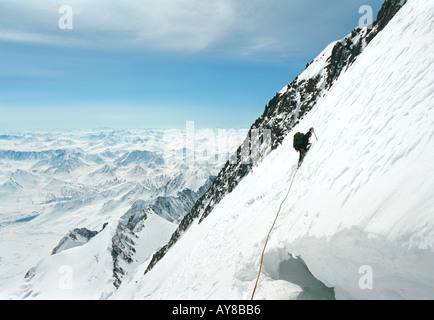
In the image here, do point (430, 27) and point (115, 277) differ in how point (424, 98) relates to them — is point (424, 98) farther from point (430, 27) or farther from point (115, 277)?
point (115, 277)

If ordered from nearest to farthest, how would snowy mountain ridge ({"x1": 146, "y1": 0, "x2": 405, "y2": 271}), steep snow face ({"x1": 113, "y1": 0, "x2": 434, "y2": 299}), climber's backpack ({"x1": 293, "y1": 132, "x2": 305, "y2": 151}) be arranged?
steep snow face ({"x1": 113, "y1": 0, "x2": 434, "y2": 299}) → climber's backpack ({"x1": 293, "y1": 132, "x2": 305, "y2": 151}) → snowy mountain ridge ({"x1": 146, "y1": 0, "x2": 405, "y2": 271})

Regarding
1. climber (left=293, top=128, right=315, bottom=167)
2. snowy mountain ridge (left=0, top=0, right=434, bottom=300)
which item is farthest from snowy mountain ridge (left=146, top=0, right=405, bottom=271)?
snowy mountain ridge (left=0, top=0, right=434, bottom=300)

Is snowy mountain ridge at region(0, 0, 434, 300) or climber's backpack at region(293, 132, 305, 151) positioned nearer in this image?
snowy mountain ridge at region(0, 0, 434, 300)

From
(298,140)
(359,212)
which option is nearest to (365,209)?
(359,212)

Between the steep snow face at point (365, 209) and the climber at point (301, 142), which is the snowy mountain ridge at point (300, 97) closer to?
the climber at point (301, 142)

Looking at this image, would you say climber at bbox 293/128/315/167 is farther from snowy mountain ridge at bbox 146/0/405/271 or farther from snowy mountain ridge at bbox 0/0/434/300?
snowy mountain ridge at bbox 146/0/405/271

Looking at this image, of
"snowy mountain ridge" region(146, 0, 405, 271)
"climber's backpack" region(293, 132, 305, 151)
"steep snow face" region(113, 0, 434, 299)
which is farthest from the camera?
"snowy mountain ridge" region(146, 0, 405, 271)

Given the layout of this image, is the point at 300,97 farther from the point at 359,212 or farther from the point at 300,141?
the point at 359,212

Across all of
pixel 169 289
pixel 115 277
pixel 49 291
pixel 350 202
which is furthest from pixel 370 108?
pixel 49 291
